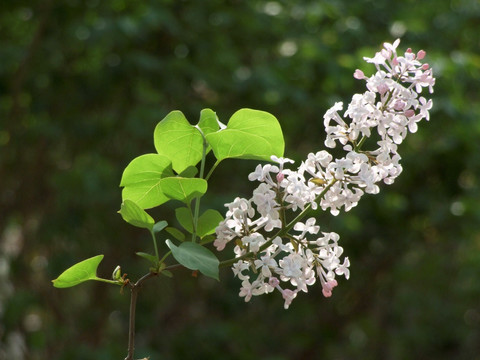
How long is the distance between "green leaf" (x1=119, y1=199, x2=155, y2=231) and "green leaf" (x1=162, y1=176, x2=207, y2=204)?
0.03m

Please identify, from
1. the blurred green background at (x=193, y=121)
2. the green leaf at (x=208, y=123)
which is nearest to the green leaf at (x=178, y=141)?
the green leaf at (x=208, y=123)

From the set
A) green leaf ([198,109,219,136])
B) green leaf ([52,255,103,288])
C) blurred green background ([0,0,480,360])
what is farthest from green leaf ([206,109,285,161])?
blurred green background ([0,0,480,360])

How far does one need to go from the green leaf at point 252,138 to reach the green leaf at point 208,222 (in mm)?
52

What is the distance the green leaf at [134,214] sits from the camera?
551 millimetres

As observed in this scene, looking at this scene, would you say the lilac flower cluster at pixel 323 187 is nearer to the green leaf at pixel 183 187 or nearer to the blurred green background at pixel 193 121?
the green leaf at pixel 183 187

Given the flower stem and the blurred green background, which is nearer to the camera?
the flower stem

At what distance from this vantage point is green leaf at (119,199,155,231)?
0.55m

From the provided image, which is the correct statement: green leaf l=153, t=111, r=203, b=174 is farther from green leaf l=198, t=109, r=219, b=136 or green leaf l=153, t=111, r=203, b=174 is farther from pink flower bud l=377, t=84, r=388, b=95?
pink flower bud l=377, t=84, r=388, b=95

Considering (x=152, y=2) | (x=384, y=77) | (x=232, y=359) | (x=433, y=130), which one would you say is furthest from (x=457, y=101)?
(x=384, y=77)

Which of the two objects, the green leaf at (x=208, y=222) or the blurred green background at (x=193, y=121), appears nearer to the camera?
the green leaf at (x=208, y=222)

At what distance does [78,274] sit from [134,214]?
0.07 meters

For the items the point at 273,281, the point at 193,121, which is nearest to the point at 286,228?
the point at 273,281

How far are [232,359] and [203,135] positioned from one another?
3.06 metres

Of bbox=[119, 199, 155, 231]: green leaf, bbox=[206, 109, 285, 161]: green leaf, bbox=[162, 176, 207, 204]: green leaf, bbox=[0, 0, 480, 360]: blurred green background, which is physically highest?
bbox=[206, 109, 285, 161]: green leaf
